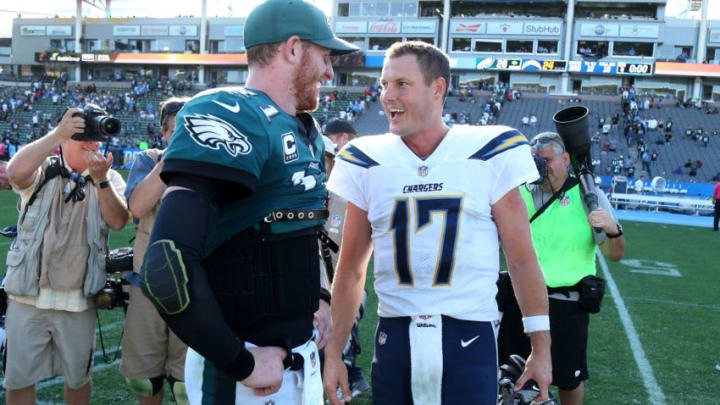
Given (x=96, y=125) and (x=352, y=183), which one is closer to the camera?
(x=352, y=183)

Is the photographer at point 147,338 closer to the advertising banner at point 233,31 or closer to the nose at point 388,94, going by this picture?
the nose at point 388,94

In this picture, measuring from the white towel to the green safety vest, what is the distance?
1791mm

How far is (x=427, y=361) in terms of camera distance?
219cm

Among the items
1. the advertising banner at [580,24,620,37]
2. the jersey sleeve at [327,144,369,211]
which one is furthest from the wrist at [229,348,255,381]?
the advertising banner at [580,24,620,37]

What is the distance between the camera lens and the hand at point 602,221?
3590 millimetres

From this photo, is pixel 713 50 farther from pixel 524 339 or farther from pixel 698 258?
pixel 524 339

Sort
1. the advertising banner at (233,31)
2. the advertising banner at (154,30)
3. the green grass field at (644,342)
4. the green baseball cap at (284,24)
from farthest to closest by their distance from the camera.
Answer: the advertising banner at (154,30) < the advertising banner at (233,31) < the green grass field at (644,342) < the green baseball cap at (284,24)

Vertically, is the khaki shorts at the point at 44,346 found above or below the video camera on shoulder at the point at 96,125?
below

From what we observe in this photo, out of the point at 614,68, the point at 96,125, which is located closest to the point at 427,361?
the point at 96,125

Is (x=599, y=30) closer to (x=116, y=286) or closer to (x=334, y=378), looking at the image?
(x=116, y=286)

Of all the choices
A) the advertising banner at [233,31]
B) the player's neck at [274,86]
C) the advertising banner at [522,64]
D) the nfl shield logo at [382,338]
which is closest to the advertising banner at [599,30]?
the advertising banner at [522,64]

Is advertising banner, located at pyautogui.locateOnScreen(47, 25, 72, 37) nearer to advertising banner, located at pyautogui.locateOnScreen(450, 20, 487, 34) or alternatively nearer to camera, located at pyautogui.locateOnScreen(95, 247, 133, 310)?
advertising banner, located at pyautogui.locateOnScreen(450, 20, 487, 34)

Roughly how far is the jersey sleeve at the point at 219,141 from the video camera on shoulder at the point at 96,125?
1739 millimetres

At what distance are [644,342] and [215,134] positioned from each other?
5963mm
